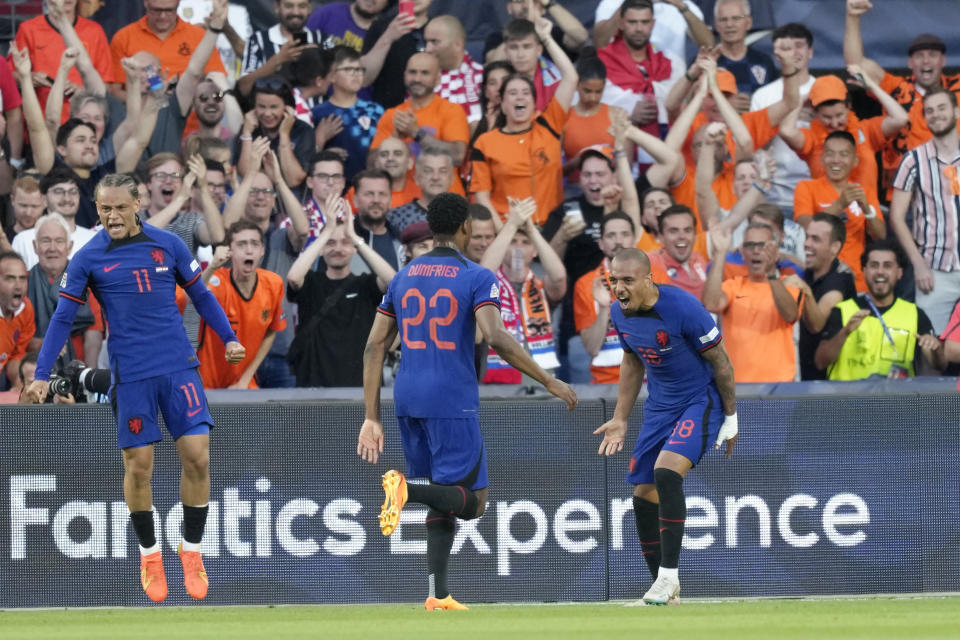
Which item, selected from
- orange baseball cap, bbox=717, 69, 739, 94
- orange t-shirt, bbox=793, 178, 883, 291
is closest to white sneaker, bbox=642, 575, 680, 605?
orange t-shirt, bbox=793, 178, 883, 291

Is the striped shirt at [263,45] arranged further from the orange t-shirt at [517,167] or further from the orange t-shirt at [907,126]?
the orange t-shirt at [907,126]

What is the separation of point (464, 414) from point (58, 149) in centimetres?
597

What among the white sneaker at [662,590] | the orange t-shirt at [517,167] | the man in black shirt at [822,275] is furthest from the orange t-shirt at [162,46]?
the white sneaker at [662,590]

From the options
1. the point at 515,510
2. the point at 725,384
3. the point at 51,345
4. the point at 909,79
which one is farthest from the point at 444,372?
the point at 909,79

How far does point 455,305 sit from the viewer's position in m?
8.55

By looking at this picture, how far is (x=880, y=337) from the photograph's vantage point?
1211 centimetres

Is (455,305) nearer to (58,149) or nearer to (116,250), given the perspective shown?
(116,250)

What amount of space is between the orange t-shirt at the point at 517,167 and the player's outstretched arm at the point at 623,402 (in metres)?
4.01

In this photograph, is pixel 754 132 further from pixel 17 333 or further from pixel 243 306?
pixel 17 333

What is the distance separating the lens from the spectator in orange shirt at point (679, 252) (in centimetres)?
1230

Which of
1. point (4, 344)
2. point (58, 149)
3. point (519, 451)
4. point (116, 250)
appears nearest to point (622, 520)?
point (519, 451)

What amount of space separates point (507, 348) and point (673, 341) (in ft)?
3.66

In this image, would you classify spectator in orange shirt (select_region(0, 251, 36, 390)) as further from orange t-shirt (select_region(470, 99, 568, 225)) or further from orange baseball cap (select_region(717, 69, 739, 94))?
orange baseball cap (select_region(717, 69, 739, 94))

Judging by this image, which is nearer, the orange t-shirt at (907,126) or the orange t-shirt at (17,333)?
the orange t-shirt at (17,333)
